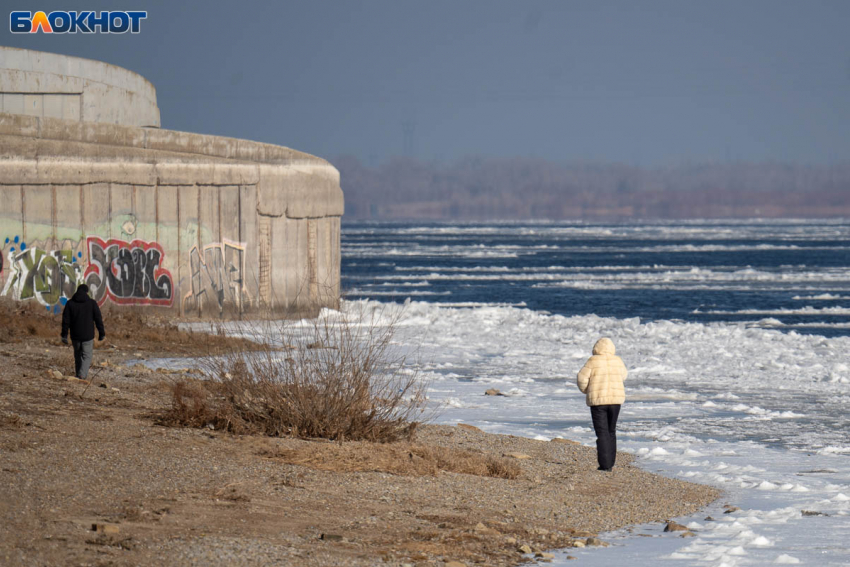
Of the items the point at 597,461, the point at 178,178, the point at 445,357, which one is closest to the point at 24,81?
the point at 178,178

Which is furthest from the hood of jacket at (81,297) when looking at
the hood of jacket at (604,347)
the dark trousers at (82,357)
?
the hood of jacket at (604,347)

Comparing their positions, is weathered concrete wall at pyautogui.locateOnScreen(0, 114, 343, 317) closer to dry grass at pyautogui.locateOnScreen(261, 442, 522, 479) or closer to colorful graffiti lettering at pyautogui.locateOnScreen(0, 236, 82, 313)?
colorful graffiti lettering at pyautogui.locateOnScreen(0, 236, 82, 313)

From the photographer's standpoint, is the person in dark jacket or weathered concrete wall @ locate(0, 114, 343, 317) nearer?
the person in dark jacket

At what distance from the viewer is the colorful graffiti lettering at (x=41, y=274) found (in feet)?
63.1

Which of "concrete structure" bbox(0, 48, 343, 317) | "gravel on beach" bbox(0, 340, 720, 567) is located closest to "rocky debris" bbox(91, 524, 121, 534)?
"gravel on beach" bbox(0, 340, 720, 567)

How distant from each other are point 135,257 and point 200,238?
141cm

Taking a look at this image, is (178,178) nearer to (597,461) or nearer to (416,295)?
(597,461)

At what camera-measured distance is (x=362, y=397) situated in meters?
9.12

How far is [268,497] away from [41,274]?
14116 millimetres

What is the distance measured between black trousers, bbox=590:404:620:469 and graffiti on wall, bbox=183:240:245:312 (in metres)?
12.8

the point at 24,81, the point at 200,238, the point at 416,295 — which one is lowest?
the point at 416,295

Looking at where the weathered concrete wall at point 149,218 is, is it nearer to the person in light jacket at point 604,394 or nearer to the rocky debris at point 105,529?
the person in light jacket at point 604,394

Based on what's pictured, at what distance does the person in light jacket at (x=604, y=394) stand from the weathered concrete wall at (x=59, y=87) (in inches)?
634

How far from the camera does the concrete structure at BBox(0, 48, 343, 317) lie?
19.3 metres
